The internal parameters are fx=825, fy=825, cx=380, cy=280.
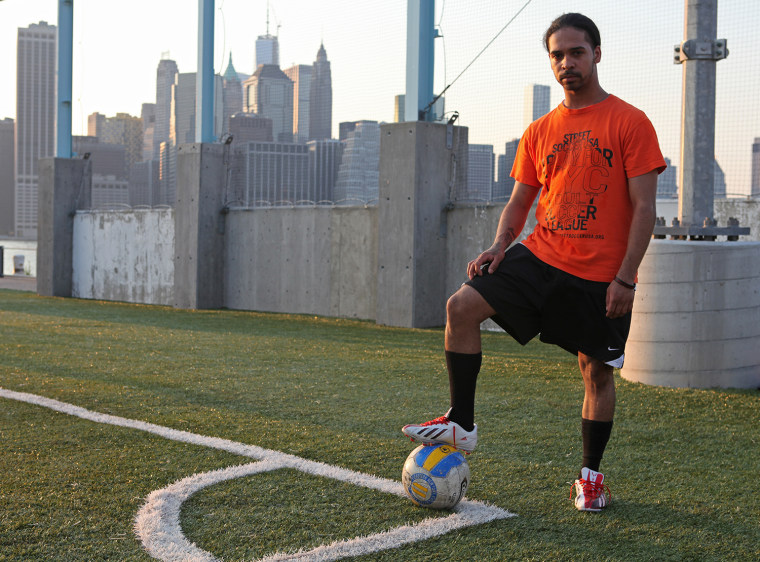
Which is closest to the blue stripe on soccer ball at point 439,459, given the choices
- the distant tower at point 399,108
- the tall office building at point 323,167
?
the distant tower at point 399,108

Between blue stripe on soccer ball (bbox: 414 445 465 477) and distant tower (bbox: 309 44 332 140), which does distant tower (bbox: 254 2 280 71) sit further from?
blue stripe on soccer ball (bbox: 414 445 465 477)

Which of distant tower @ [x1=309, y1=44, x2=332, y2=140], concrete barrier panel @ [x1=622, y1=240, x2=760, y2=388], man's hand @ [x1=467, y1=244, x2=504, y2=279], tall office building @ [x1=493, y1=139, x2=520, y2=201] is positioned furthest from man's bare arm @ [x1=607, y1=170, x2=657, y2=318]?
distant tower @ [x1=309, y1=44, x2=332, y2=140]

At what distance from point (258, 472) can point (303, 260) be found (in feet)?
31.3

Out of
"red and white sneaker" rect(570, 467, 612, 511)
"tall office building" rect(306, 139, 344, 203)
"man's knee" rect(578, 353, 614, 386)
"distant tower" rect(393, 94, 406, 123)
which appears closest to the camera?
"red and white sneaker" rect(570, 467, 612, 511)

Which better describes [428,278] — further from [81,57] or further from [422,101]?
[81,57]

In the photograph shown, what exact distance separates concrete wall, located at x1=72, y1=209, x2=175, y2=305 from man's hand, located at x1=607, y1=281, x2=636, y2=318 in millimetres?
13053

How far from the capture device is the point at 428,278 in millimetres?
11031

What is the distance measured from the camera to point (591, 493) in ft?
10.8

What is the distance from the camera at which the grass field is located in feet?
9.59

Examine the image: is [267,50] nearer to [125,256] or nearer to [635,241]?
[125,256]

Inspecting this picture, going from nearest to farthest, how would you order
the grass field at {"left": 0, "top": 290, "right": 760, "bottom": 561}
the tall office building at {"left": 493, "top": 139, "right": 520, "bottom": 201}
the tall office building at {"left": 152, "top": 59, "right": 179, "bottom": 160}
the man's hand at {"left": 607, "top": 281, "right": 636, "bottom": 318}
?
the grass field at {"left": 0, "top": 290, "right": 760, "bottom": 561} → the man's hand at {"left": 607, "top": 281, "right": 636, "bottom": 318} → the tall office building at {"left": 493, "top": 139, "right": 520, "bottom": 201} → the tall office building at {"left": 152, "top": 59, "right": 179, "bottom": 160}

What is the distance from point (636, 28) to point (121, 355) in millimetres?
6818

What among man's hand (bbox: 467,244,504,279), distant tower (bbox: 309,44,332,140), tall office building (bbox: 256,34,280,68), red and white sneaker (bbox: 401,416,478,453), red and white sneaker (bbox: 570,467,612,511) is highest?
tall office building (bbox: 256,34,280,68)

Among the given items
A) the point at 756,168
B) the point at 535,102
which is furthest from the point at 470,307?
the point at 535,102
